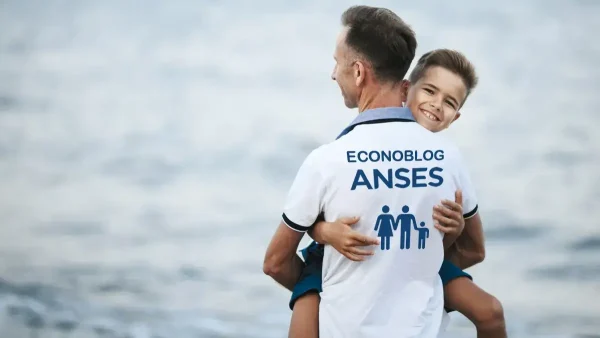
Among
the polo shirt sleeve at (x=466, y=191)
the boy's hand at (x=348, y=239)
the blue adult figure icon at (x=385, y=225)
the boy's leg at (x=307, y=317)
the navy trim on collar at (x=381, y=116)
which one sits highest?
the navy trim on collar at (x=381, y=116)

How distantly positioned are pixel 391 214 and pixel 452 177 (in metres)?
0.20

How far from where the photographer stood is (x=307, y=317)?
252 cm

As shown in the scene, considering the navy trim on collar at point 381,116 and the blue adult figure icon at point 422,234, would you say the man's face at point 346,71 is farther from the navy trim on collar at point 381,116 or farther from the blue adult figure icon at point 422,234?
the blue adult figure icon at point 422,234

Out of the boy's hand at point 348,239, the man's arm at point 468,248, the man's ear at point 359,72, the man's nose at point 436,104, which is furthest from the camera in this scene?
the man's nose at point 436,104

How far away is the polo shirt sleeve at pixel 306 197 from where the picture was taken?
7.84ft

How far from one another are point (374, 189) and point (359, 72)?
12.4 inches

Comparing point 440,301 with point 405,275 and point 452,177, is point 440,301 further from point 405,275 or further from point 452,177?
point 452,177

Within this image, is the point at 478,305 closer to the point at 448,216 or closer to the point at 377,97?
the point at 448,216

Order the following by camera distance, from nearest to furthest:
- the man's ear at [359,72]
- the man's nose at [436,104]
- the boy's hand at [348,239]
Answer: the boy's hand at [348,239] < the man's ear at [359,72] < the man's nose at [436,104]

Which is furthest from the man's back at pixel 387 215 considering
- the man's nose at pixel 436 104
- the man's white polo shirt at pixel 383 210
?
the man's nose at pixel 436 104

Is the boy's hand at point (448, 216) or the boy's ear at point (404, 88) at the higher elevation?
the boy's ear at point (404, 88)

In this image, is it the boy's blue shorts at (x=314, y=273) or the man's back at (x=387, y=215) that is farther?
the boy's blue shorts at (x=314, y=273)

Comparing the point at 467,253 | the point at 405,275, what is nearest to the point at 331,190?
the point at 405,275

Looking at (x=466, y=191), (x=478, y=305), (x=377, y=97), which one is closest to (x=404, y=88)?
(x=377, y=97)
